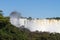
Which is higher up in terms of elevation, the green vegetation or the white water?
the white water

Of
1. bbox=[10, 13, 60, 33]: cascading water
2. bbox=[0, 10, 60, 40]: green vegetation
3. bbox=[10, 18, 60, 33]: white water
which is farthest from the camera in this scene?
bbox=[10, 18, 60, 33]: white water

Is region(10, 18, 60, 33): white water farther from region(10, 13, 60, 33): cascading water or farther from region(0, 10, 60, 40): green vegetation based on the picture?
region(0, 10, 60, 40): green vegetation

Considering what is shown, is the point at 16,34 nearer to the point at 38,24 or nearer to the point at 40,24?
the point at 38,24

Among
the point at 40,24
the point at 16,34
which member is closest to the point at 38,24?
the point at 40,24

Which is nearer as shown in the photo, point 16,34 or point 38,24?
point 16,34

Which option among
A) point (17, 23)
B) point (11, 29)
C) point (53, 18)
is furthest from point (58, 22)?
point (11, 29)

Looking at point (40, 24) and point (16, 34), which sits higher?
point (40, 24)

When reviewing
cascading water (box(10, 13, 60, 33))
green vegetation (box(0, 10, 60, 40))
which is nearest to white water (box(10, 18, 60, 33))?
cascading water (box(10, 13, 60, 33))
